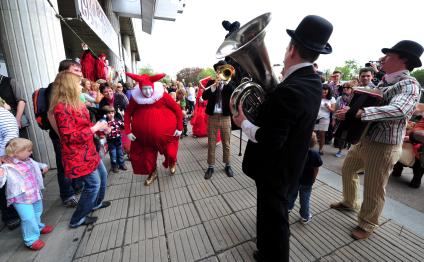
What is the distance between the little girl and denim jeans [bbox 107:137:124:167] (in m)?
1.69

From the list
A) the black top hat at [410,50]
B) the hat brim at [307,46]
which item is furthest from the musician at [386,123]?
the hat brim at [307,46]

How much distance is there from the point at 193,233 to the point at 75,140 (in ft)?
5.57

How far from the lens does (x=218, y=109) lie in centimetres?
368

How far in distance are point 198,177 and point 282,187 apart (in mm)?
2345

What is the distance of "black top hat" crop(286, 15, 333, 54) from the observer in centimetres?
148

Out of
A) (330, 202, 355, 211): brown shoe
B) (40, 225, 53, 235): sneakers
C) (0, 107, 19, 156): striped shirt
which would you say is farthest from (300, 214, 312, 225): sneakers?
(0, 107, 19, 156): striped shirt

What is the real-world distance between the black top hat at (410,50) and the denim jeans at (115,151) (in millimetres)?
4365

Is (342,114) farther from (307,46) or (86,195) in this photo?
(86,195)

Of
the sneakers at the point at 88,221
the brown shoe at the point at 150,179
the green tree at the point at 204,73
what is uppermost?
the green tree at the point at 204,73

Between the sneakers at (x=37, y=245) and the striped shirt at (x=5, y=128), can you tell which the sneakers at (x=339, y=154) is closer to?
the sneakers at (x=37, y=245)

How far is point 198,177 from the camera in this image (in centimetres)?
377

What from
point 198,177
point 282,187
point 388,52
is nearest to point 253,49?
point 282,187

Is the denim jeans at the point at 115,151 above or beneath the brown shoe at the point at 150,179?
above

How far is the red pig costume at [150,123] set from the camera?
10.7ft
